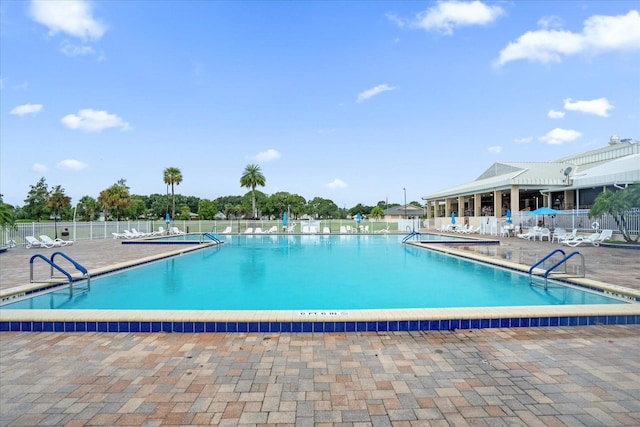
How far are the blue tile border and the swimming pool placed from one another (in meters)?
0.01

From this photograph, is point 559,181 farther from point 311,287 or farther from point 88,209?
point 88,209

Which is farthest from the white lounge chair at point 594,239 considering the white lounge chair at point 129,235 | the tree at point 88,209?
the tree at point 88,209

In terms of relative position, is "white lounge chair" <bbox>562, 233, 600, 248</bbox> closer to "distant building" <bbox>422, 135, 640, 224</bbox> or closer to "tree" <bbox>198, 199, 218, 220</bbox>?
"distant building" <bbox>422, 135, 640, 224</bbox>

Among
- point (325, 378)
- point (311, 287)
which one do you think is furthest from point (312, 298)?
point (325, 378)

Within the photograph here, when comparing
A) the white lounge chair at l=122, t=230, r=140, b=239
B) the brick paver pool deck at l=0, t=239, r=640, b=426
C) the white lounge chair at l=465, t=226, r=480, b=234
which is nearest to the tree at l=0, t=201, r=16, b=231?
the white lounge chair at l=122, t=230, r=140, b=239

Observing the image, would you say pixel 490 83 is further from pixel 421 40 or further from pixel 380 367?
pixel 380 367

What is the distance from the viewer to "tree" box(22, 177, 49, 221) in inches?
1539

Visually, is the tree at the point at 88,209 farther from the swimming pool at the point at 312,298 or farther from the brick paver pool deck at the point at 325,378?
the brick paver pool deck at the point at 325,378

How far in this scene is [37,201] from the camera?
1547 inches

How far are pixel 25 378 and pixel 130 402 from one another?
104 cm

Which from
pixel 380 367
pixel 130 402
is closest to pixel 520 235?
pixel 380 367

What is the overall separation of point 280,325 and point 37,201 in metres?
46.7

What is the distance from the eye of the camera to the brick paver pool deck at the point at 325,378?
2.20 meters

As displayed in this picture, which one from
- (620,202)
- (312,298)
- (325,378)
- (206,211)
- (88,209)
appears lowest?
(312,298)
